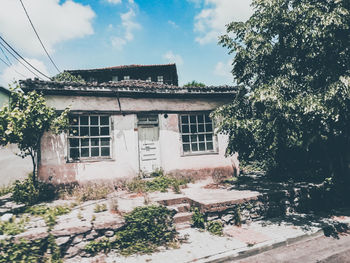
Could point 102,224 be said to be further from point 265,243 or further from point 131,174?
point 131,174

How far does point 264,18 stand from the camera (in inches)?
247

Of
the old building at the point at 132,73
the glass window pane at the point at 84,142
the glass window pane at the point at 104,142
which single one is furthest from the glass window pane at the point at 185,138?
the old building at the point at 132,73

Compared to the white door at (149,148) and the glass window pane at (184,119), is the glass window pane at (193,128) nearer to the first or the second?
the glass window pane at (184,119)

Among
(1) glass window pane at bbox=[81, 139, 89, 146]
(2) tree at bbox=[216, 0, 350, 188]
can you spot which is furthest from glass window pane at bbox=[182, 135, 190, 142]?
(1) glass window pane at bbox=[81, 139, 89, 146]

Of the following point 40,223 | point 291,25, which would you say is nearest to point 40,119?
point 40,223

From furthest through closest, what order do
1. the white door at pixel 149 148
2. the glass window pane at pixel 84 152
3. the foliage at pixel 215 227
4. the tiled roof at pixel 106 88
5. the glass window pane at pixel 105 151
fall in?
the white door at pixel 149 148 → the glass window pane at pixel 105 151 → the glass window pane at pixel 84 152 → the tiled roof at pixel 106 88 → the foliage at pixel 215 227

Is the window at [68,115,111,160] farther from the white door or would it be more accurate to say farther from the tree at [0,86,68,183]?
Answer: the white door

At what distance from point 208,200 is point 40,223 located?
4.12m

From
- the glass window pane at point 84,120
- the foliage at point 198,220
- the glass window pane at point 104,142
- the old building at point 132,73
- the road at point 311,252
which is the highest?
the old building at point 132,73

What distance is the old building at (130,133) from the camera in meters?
8.02

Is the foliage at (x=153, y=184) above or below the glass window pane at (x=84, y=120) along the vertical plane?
below

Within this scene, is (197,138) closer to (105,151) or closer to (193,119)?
(193,119)

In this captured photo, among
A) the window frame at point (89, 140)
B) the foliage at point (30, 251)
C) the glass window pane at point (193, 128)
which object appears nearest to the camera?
the foliage at point (30, 251)

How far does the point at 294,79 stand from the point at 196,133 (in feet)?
14.9
